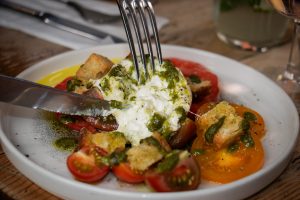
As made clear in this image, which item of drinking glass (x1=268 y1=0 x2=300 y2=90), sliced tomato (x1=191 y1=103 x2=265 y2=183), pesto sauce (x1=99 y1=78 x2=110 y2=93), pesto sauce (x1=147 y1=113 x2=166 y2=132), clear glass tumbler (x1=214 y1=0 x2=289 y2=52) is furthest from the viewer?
clear glass tumbler (x1=214 y1=0 x2=289 y2=52)

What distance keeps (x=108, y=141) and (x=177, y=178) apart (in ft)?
0.82

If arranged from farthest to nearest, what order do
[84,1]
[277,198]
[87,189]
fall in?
[84,1] < [277,198] < [87,189]

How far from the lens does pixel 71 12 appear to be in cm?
261

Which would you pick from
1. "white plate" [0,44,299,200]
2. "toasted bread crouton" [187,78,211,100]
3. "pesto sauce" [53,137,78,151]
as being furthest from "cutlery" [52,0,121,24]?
"pesto sauce" [53,137,78,151]

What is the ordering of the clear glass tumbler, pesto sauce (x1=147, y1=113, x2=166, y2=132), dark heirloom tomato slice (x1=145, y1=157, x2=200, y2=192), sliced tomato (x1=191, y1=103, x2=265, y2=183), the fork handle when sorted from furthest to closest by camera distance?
1. the fork handle
2. the clear glass tumbler
3. pesto sauce (x1=147, y1=113, x2=166, y2=132)
4. sliced tomato (x1=191, y1=103, x2=265, y2=183)
5. dark heirloom tomato slice (x1=145, y1=157, x2=200, y2=192)

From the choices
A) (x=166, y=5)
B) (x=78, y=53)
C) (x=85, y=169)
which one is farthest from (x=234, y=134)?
(x=166, y=5)

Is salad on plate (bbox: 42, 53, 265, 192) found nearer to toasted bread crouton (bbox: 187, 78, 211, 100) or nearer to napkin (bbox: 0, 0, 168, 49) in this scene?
toasted bread crouton (bbox: 187, 78, 211, 100)

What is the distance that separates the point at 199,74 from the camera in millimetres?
1933

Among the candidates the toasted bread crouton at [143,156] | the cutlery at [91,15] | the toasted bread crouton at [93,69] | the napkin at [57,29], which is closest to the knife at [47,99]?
the toasted bread crouton at [93,69]

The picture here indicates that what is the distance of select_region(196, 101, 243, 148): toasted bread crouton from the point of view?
4.70 ft

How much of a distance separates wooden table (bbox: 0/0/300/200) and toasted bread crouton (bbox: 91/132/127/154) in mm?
198

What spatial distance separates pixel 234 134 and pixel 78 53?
0.87 meters

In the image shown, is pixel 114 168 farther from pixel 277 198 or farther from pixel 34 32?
pixel 34 32

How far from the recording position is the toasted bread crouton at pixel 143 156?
1.29 m
